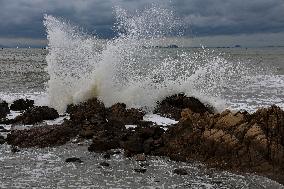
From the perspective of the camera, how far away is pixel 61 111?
20.2 m

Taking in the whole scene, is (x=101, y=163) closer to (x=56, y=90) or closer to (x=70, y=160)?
(x=70, y=160)

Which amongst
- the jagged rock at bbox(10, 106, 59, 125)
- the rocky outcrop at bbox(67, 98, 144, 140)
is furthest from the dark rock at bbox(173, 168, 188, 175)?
the jagged rock at bbox(10, 106, 59, 125)

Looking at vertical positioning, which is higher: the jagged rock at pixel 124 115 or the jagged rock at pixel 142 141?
the jagged rock at pixel 124 115

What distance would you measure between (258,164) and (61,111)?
11347mm

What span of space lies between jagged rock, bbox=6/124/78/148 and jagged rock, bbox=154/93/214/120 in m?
5.50

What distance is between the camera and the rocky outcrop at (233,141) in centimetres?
1127

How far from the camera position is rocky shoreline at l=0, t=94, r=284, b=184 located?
1136cm

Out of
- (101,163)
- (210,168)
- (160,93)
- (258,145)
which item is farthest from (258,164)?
(160,93)

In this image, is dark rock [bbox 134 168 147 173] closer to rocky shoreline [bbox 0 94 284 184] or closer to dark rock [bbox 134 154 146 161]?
dark rock [bbox 134 154 146 161]

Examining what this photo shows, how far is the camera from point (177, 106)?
20.0 meters

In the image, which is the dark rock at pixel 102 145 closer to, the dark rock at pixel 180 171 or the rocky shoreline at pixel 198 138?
the rocky shoreline at pixel 198 138

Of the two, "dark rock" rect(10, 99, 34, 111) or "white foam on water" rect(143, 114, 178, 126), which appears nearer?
"white foam on water" rect(143, 114, 178, 126)

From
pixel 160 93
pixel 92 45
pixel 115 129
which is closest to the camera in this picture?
pixel 115 129

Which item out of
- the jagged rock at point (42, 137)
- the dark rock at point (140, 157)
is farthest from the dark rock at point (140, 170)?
the jagged rock at point (42, 137)
